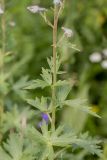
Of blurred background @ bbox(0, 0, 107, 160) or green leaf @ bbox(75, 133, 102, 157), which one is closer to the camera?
green leaf @ bbox(75, 133, 102, 157)

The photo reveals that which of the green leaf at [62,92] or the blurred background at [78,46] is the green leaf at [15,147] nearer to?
the green leaf at [62,92]

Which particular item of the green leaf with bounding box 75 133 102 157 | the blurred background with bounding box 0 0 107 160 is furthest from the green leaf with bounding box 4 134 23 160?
the blurred background with bounding box 0 0 107 160

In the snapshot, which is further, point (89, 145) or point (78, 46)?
point (78, 46)

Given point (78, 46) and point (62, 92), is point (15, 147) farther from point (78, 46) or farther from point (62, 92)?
point (78, 46)

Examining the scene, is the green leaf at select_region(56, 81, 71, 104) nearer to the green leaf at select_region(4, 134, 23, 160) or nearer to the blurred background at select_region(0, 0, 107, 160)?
the green leaf at select_region(4, 134, 23, 160)

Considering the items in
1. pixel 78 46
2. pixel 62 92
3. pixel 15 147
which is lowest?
pixel 78 46

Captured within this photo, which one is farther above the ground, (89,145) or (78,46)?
(89,145)

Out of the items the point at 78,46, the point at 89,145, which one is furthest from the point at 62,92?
the point at 78,46

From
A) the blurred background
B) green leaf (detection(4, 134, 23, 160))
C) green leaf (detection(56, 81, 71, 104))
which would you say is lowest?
the blurred background

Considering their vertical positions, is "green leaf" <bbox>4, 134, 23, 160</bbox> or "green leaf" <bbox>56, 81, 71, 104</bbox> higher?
"green leaf" <bbox>56, 81, 71, 104</bbox>

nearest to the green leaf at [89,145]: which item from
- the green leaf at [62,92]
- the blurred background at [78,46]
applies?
the green leaf at [62,92]

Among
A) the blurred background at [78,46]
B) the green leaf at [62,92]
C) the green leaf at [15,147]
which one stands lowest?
the blurred background at [78,46]

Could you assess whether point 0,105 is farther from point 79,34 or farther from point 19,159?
point 79,34
